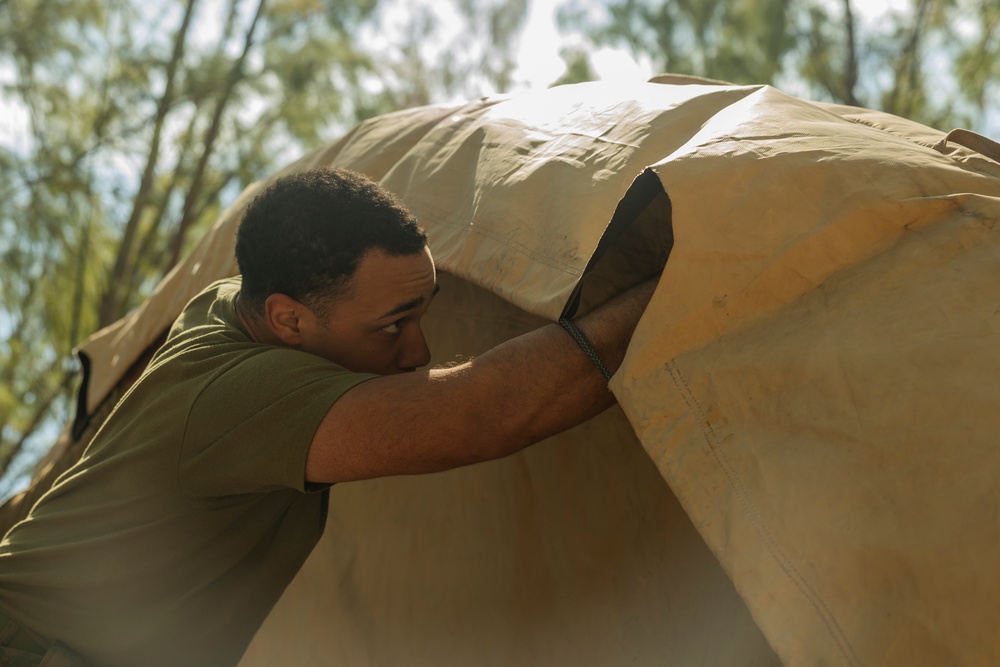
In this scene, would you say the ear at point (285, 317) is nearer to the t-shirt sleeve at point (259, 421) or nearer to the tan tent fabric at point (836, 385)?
the t-shirt sleeve at point (259, 421)

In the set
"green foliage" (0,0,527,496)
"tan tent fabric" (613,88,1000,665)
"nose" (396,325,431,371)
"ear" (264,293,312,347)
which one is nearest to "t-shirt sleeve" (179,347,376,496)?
"ear" (264,293,312,347)

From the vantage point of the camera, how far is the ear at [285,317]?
1587 mm

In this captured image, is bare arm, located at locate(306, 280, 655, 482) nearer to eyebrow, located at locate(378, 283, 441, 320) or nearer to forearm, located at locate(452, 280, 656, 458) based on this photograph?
forearm, located at locate(452, 280, 656, 458)

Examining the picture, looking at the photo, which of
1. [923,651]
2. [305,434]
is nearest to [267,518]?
[305,434]

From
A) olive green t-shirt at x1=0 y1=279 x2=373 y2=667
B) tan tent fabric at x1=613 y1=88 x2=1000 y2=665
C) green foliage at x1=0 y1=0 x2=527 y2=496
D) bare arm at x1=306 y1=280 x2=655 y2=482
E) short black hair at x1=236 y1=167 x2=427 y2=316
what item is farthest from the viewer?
green foliage at x1=0 y1=0 x2=527 y2=496

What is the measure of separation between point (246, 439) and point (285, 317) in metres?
0.29

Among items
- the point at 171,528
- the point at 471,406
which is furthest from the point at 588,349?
the point at 171,528

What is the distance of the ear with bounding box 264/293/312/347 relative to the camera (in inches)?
62.5

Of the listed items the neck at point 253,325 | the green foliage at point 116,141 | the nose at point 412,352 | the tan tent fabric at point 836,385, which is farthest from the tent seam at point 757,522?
the green foliage at point 116,141

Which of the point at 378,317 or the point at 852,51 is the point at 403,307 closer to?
the point at 378,317

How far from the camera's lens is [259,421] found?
1.36 m

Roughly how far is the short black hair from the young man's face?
19mm

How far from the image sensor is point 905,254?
1.19 m

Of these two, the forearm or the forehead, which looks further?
the forehead
